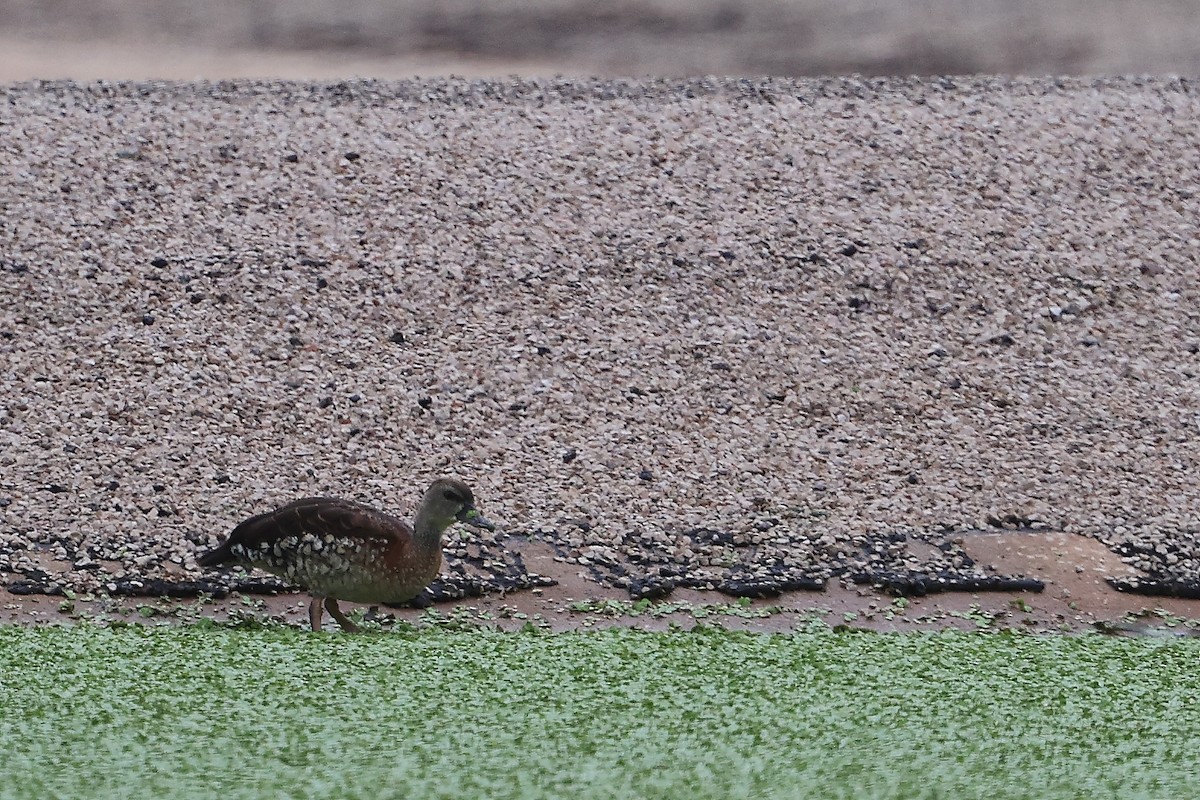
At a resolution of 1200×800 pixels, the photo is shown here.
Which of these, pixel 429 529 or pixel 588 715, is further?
pixel 429 529

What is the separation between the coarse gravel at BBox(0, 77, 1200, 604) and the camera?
639 centimetres

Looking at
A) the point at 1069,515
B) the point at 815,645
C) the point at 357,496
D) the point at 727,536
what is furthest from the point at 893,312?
the point at 815,645

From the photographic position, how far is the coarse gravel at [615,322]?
21.0 ft

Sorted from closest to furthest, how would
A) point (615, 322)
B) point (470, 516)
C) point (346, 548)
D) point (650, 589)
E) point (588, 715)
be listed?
point (588, 715), point (346, 548), point (470, 516), point (650, 589), point (615, 322)

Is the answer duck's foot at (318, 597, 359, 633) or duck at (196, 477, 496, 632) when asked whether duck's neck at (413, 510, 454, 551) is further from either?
duck's foot at (318, 597, 359, 633)

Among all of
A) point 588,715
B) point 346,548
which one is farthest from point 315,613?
point 588,715

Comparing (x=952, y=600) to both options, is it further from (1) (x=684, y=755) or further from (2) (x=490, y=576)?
(1) (x=684, y=755)

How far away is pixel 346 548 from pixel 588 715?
119 centimetres

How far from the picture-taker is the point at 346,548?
482cm

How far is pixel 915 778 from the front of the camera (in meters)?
3.54

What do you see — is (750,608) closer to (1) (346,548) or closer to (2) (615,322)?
(1) (346,548)

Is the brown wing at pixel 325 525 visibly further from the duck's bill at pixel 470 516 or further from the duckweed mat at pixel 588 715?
the duckweed mat at pixel 588 715

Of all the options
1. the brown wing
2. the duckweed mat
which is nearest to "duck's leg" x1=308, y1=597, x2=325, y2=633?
the duckweed mat

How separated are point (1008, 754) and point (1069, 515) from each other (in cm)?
303
